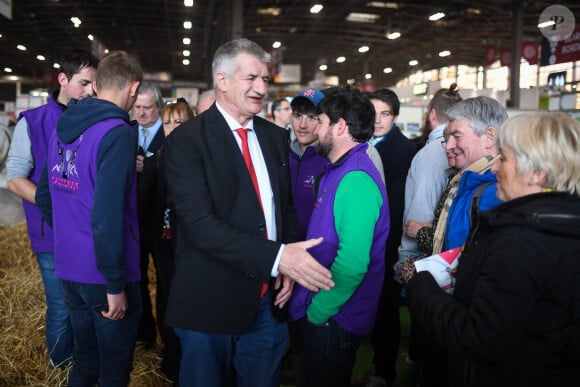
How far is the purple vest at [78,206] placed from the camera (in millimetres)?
2016

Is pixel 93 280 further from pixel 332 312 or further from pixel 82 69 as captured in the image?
pixel 82 69

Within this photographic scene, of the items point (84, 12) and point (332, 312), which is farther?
point (84, 12)

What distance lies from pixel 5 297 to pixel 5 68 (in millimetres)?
34981

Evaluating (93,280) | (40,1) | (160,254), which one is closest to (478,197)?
(93,280)

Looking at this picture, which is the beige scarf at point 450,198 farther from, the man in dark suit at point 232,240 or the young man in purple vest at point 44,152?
the young man in purple vest at point 44,152

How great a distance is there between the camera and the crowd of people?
1.40 meters

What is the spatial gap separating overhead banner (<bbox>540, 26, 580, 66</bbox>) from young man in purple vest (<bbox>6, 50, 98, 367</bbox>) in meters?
7.93

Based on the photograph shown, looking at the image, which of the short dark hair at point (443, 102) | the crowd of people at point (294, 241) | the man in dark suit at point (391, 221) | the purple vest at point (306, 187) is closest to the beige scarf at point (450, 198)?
the crowd of people at point (294, 241)

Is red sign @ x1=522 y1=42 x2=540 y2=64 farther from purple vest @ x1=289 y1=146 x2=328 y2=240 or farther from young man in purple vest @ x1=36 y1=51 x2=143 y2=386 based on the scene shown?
young man in purple vest @ x1=36 y1=51 x2=143 y2=386

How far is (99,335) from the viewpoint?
2.12m

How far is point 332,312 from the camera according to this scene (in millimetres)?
2107

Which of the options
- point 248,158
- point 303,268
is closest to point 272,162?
point 248,158

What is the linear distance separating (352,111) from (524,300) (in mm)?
1189

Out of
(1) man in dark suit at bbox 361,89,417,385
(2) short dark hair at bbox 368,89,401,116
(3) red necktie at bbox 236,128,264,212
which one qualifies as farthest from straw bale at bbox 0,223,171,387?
(2) short dark hair at bbox 368,89,401,116
